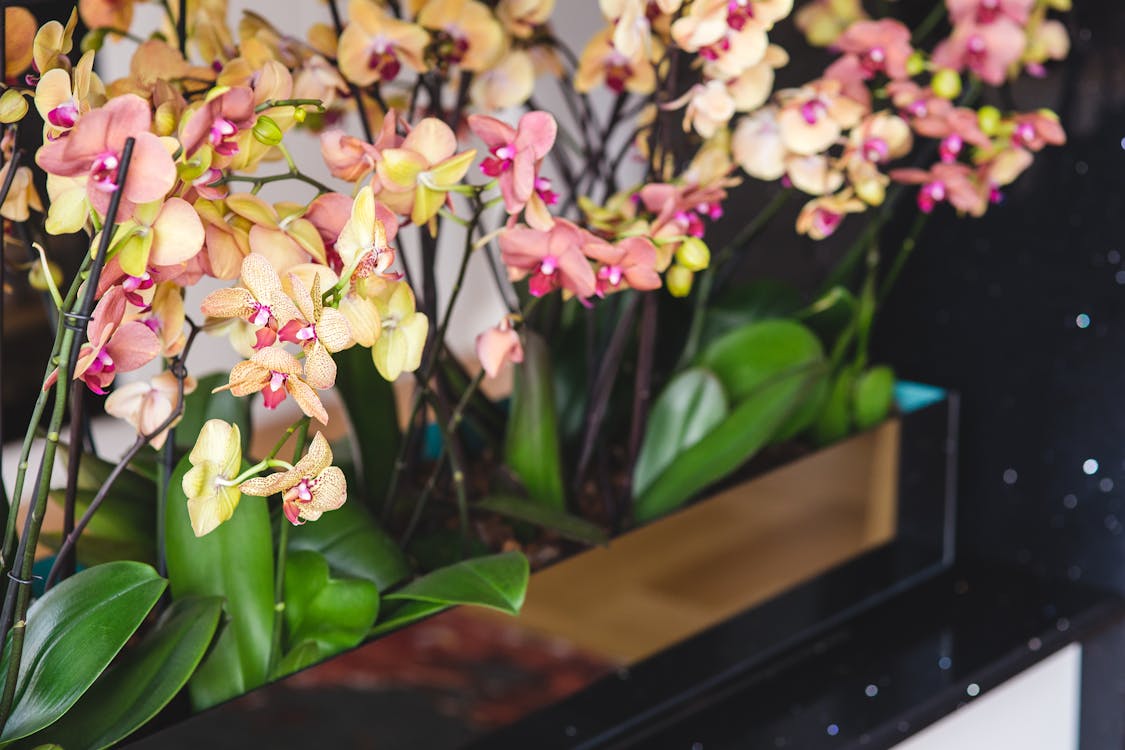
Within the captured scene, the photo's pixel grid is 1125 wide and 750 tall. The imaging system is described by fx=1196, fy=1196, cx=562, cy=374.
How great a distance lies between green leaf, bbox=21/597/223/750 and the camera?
448 millimetres

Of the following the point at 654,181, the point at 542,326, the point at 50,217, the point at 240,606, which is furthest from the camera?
the point at 542,326

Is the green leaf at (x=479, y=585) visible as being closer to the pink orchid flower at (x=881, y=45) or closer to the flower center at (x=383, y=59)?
the flower center at (x=383, y=59)

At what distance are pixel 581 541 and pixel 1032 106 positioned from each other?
0.47 metres

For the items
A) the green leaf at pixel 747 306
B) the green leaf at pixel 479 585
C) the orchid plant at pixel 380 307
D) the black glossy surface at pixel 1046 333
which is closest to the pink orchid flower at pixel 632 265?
the orchid plant at pixel 380 307

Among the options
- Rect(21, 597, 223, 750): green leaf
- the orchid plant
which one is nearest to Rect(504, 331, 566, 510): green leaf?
the orchid plant

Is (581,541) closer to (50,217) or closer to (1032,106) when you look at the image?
(50,217)

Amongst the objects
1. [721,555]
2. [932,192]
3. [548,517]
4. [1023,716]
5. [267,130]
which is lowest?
[1023,716]

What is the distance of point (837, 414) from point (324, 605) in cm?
42

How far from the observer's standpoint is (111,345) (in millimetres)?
401

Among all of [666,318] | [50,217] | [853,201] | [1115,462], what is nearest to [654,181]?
[853,201]

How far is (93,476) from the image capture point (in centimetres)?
57

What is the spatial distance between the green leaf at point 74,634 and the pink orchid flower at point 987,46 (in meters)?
0.56

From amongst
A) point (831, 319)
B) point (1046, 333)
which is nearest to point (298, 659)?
point (831, 319)

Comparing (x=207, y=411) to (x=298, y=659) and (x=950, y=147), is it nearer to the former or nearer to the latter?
(x=298, y=659)
